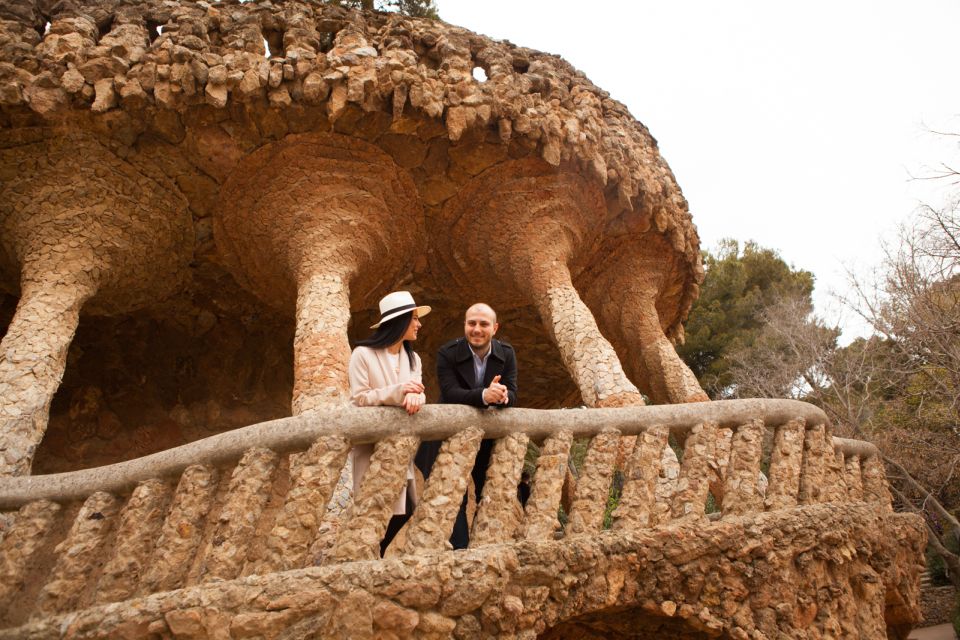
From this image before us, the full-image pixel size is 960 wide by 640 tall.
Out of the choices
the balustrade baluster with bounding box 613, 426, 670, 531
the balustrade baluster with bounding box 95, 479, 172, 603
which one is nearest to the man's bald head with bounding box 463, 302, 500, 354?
the balustrade baluster with bounding box 613, 426, 670, 531

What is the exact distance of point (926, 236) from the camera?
834cm

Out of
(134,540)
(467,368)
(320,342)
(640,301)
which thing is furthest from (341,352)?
(640,301)

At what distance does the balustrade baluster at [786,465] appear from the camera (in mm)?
3340

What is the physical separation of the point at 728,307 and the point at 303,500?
14.5m

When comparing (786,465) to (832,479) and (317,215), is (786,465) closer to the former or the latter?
(832,479)

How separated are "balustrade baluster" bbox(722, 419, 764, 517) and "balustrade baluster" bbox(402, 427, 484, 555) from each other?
4.40ft

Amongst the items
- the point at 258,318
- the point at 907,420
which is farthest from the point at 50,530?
the point at 907,420

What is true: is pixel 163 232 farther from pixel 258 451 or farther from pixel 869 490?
pixel 869 490

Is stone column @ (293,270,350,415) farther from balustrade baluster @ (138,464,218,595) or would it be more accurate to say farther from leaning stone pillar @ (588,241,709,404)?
leaning stone pillar @ (588,241,709,404)

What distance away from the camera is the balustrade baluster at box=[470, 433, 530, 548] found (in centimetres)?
256

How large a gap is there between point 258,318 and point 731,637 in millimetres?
5587

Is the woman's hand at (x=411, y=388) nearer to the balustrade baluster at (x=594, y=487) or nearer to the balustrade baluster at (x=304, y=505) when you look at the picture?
the balustrade baluster at (x=304, y=505)

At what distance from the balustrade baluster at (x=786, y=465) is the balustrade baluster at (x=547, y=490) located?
1200 mm

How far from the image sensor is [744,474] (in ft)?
10.7
